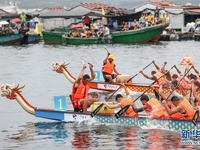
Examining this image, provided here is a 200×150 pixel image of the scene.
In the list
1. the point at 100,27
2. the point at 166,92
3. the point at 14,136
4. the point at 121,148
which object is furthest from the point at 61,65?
the point at 100,27

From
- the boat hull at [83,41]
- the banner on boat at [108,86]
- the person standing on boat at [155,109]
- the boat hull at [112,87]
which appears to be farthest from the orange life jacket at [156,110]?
the boat hull at [83,41]

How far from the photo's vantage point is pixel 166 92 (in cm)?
2555

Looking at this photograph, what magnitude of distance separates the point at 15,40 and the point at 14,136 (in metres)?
42.0

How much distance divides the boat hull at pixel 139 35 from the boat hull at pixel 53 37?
499 centimetres

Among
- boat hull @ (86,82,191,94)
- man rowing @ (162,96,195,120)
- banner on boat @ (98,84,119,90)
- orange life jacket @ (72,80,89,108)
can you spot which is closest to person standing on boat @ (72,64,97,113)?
orange life jacket @ (72,80,89,108)

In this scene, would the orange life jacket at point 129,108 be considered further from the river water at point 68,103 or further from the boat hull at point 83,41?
the boat hull at point 83,41

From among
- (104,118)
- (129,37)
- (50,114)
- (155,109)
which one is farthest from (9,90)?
(129,37)

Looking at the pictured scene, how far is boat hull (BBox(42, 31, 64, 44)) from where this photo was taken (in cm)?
6395

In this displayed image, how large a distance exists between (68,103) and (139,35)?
111 feet

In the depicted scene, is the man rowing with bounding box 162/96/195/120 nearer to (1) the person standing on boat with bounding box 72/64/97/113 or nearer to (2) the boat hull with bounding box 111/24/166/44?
(1) the person standing on boat with bounding box 72/64/97/113

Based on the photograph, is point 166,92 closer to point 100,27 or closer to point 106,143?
point 106,143

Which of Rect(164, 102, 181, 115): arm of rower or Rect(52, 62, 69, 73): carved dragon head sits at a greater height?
Rect(52, 62, 69, 73): carved dragon head

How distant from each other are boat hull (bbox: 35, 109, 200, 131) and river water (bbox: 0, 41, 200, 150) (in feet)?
0.49

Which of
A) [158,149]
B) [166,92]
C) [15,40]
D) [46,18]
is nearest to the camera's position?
[158,149]
